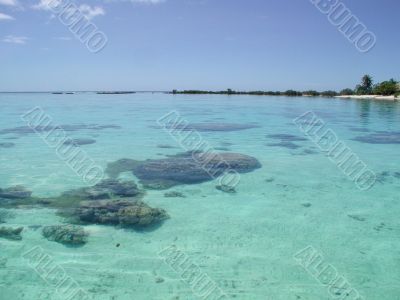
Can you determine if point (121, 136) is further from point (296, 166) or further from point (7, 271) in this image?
point (7, 271)

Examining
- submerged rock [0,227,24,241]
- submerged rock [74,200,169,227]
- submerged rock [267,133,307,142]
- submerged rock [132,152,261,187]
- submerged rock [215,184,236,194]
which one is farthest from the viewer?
submerged rock [267,133,307,142]

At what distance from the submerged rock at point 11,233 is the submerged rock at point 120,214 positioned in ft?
3.65

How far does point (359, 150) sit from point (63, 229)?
13.1 meters

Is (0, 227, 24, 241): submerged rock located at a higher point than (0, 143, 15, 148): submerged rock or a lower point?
lower

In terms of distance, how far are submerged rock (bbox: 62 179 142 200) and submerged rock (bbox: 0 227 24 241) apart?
189cm

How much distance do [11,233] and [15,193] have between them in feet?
7.84

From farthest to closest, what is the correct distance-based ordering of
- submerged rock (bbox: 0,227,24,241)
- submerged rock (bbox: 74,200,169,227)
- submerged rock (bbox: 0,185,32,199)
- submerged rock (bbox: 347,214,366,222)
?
submerged rock (bbox: 0,185,32,199), submerged rock (bbox: 347,214,366,222), submerged rock (bbox: 74,200,169,227), submerged rock (bbox: 0,227,24,241)

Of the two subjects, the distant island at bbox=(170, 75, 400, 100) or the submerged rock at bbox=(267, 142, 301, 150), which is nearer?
the submerged rock at bbox=(267, 142, 301, 150)

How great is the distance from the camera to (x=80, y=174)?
10.1 metres

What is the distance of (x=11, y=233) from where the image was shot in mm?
6273

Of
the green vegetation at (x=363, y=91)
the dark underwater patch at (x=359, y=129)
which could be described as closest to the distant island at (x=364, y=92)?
the green vegetation at (x=363, y=91)

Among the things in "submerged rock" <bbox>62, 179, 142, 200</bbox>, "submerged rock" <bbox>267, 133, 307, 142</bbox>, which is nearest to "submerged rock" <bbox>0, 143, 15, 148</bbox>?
"submerged rock" <bbox>62, 179, 142, 200</bbox>

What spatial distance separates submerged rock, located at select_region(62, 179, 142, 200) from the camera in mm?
8180

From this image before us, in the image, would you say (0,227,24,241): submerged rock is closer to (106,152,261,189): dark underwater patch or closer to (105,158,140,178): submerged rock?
(106,152,261,189): dark underwater patch
